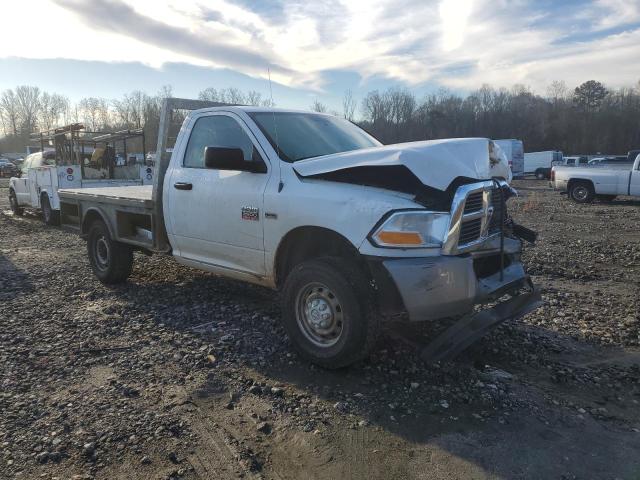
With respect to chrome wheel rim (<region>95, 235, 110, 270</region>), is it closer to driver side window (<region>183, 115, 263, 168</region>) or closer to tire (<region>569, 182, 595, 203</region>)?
driver side window (<region>183, 115, 263, 168</region>)

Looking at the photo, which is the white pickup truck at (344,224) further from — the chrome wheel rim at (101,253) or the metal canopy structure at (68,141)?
the metal canopy structure at (68,141)

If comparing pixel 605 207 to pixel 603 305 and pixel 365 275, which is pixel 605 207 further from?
pixel 365 275

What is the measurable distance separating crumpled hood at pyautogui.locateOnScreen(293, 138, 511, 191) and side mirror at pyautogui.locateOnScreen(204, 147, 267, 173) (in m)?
0.43

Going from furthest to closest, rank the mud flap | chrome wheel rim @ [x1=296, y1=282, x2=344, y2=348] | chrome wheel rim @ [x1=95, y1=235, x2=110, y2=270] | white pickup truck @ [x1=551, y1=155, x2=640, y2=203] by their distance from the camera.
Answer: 1. white pickup truck @ [x1=551, y1=155, x2=640, y2=203]
2. chrome wheel rim @ [x1=95, y1=235, x2=110, y2=270]
3. chrome wheel rim @ [x1=296, y1=282, x2=344, y2=348]
4. the mud flap

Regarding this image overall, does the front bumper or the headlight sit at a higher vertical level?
the headlight

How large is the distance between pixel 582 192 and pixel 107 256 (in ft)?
57.3

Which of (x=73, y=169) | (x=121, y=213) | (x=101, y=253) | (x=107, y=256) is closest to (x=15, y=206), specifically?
(x=73, y=169)

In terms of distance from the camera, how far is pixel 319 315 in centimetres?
388

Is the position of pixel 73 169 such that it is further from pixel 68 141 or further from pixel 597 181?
pixel 597 181

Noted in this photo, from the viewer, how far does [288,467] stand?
9.10 ft

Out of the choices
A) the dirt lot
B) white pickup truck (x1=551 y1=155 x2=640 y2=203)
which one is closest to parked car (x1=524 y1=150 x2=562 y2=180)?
white pickup truck (x1=551 y1=155 x2=640 y2=203)

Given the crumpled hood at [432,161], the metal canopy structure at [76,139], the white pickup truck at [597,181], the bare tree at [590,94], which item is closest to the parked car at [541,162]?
the white pickup truck at [597,181]

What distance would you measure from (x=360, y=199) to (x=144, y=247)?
332 centimetres

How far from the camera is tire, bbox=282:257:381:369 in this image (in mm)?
3605
